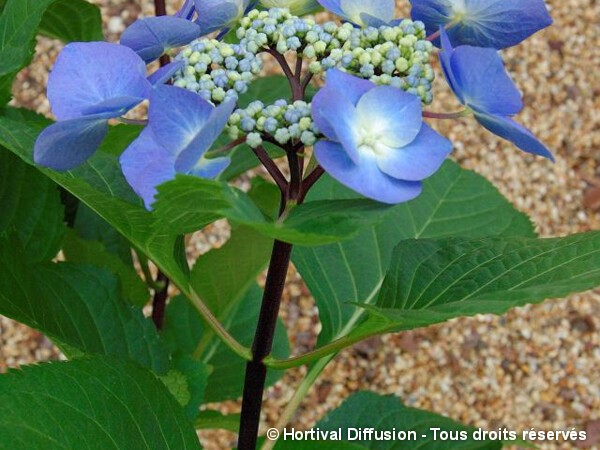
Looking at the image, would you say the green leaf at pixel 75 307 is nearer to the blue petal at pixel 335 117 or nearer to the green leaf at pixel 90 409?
the green leaf at pixel 90 409

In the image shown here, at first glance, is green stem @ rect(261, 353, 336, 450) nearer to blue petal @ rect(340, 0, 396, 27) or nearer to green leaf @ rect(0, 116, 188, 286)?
green leaf @ rect(0, 116, 188, 286)

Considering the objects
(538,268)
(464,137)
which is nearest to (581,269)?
(538,268)

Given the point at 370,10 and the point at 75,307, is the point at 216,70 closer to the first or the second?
the point at 370,10

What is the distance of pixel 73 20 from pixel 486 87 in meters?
0.54

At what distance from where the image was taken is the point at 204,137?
457 mm

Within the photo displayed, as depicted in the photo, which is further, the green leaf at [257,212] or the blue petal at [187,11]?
the blue petal at [187,11]

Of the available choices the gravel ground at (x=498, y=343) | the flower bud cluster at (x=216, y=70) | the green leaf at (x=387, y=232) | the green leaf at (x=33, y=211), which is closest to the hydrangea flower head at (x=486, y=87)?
the flower bud cluster at (x=216, y=70)

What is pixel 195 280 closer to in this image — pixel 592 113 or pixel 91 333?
pixel 91 333

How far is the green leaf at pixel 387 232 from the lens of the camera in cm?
79

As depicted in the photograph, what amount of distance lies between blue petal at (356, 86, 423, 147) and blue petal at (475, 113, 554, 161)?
0.16 ft

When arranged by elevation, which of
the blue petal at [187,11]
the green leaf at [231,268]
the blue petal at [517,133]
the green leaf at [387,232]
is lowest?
the green leaf at [231,268]

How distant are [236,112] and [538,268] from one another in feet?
0.70

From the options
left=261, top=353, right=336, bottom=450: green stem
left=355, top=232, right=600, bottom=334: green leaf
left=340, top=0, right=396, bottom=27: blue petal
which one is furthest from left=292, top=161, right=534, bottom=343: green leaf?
left=340, top=0, right=396, bottom=27: blue petal

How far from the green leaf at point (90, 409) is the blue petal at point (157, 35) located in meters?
0.20
